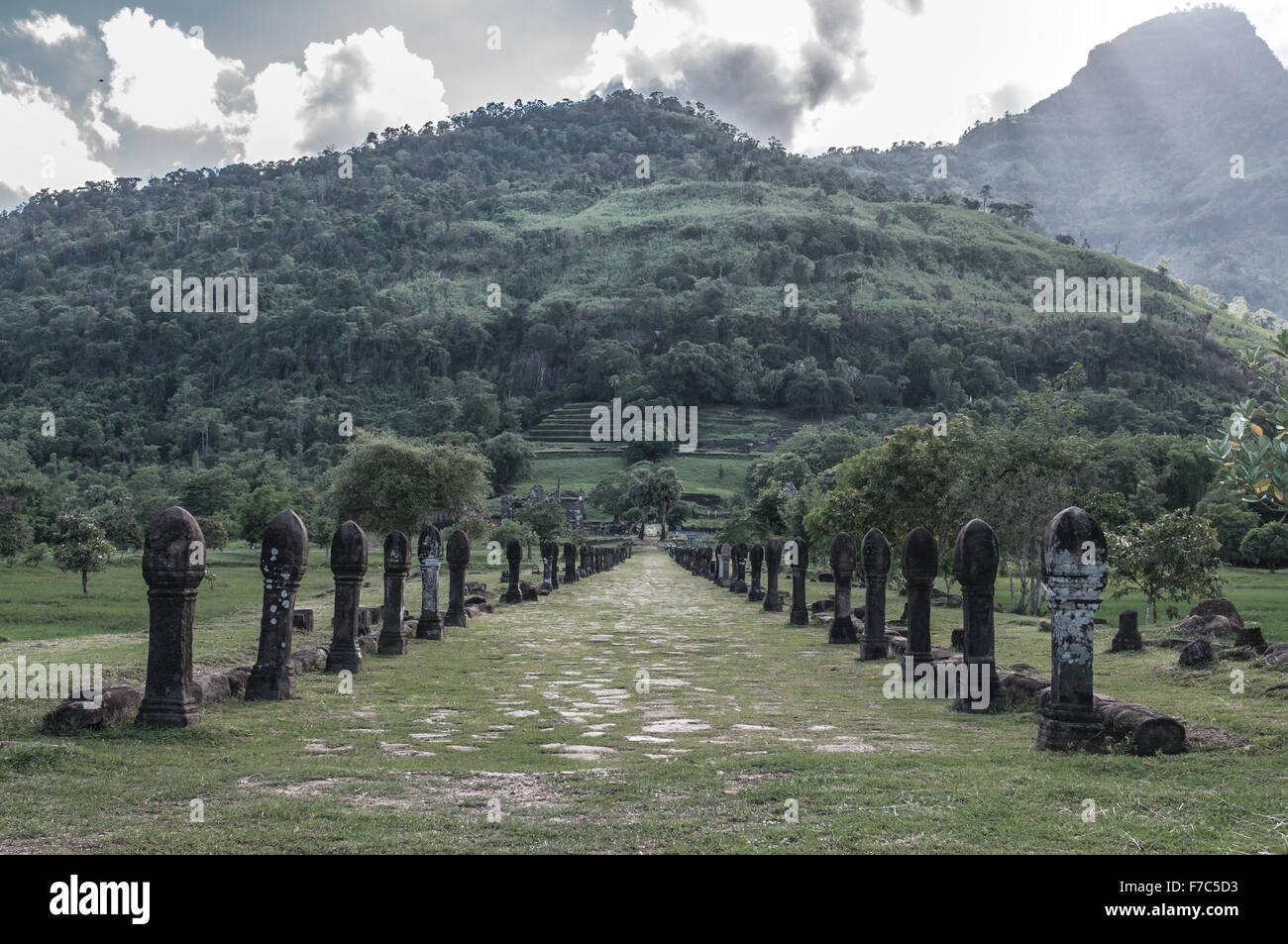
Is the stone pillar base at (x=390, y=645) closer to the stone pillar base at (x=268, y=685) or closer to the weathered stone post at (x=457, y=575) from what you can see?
the weathered stone post at (x=457, y=575)

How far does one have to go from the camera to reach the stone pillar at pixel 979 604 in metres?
10.9

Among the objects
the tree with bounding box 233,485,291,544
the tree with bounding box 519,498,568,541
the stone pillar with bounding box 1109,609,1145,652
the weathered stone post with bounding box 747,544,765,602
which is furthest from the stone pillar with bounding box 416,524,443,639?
the tree with bounding box 519,498,568,541

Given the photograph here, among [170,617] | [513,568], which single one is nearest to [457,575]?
[513,568]

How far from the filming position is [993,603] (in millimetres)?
11555

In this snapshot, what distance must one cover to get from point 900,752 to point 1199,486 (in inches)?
2882

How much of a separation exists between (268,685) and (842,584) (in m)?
11.1

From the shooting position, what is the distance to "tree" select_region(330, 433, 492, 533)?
4566 cm

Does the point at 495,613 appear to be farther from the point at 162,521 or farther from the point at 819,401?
the point at 819,401

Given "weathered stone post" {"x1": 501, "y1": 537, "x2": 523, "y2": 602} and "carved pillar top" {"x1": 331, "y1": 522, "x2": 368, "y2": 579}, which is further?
"weathered stone post" {"x1": 501, "y1": 537, "x2": 523, "y2": 602}

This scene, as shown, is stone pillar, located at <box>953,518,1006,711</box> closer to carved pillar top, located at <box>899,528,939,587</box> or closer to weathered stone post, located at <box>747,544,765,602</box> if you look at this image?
carved pillar top, located at <box>899,528,939,587</box>

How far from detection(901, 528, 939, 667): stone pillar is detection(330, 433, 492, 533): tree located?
34930mm

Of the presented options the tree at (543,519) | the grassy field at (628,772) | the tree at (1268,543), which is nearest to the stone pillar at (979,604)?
the grassy field at (628,772)

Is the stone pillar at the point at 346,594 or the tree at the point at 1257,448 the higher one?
the tree at the point at 1257,448

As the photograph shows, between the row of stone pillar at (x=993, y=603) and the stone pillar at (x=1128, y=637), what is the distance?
105 inches
